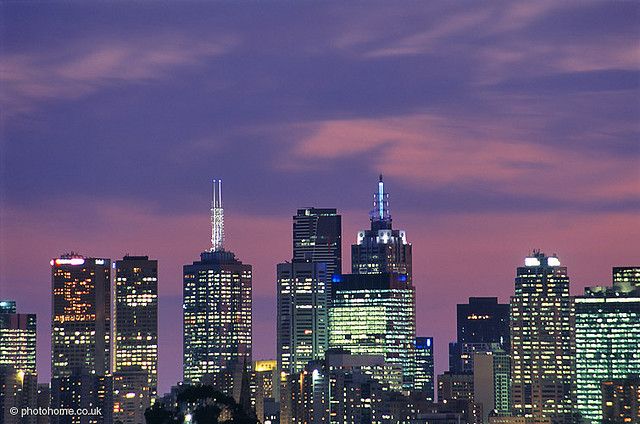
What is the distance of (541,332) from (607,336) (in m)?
8.02

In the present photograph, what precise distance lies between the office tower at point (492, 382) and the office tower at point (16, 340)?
42.9 meters

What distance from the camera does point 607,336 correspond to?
174m

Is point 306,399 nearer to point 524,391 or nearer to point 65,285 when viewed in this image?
point 524,391

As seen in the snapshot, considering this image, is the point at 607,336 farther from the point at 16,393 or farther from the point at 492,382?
the point at 16,393

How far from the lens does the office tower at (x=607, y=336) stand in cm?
17138

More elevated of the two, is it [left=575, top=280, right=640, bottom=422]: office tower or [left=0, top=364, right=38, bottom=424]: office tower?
[left=575, top=280, right=640, bottom=422]: office tower

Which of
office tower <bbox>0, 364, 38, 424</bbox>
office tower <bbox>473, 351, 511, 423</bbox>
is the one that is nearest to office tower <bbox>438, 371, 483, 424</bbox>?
office tower <bbox>473, 351, 511, 423</bbox>

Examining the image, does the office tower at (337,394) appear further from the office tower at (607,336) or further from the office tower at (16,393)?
the office tower at (16,393)

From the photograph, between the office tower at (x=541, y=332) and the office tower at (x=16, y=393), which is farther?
the office tower at (x=541, y=332)

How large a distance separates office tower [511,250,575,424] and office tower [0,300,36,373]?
47.0 meters

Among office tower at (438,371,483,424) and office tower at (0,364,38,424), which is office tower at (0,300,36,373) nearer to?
office tower at (0,364,38,424)

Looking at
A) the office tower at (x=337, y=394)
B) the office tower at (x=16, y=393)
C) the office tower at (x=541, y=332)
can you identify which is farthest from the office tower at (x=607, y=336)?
the office tower at (x=16, y=393)

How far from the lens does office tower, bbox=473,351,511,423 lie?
549 feet

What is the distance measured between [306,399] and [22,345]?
3410cm
